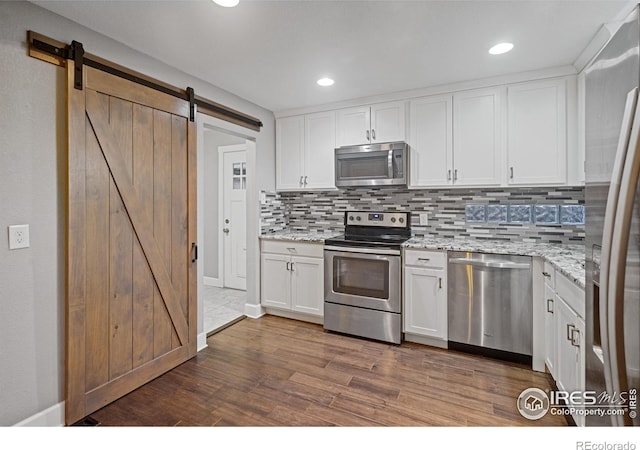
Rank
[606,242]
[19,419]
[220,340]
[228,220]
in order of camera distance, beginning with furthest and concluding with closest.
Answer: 1. [228,220]
2. [220,340]
3. [19,419]
4. [606,242]

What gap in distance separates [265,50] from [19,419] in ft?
9.01

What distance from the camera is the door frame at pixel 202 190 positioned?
9.48 ft

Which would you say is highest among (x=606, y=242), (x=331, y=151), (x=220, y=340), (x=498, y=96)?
(x=498, y=96)

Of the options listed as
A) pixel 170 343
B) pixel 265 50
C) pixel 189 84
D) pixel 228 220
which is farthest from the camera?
pixel 228 220

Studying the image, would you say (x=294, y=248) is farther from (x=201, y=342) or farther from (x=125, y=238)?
(x=125, y=238)

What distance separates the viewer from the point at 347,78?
9.71 feet

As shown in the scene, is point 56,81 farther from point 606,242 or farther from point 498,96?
point 498,96

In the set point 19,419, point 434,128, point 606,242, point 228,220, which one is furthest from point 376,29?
point 228,220

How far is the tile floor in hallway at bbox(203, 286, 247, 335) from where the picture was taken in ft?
11.7

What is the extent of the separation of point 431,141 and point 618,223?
2.55 meters

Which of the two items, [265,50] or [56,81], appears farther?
[265,50]

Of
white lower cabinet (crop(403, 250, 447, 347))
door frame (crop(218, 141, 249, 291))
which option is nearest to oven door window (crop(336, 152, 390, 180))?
white lower cabinet (crop(403, 250, 447, 347))

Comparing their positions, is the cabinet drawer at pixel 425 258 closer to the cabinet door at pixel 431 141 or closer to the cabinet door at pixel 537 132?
the cabinet door at pixel 431 141

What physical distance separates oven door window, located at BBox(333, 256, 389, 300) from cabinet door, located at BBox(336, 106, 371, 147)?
132 centimetres
